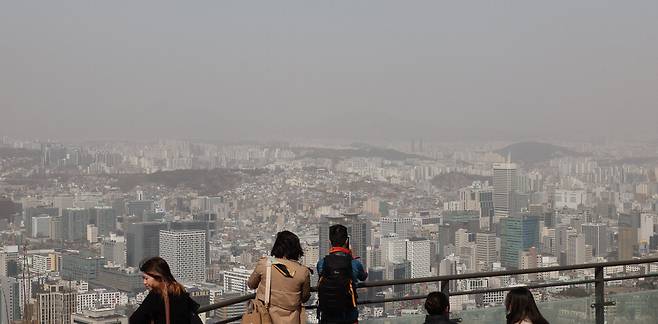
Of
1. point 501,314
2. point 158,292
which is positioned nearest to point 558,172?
point 501,314

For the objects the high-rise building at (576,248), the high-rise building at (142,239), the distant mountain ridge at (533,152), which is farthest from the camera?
the distant mountain ridge at (533,152)

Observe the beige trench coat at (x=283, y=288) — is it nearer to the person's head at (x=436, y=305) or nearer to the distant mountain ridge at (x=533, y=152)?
the person's head at (x=436, y=305)

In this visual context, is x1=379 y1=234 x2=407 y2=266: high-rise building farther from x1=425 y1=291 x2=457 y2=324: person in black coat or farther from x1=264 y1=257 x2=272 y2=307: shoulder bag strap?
x1=425 y1=291 x2=457 y2=324: person in black coat

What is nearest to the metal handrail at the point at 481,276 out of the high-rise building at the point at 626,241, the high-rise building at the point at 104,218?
the high-rise building at the point at 626,241

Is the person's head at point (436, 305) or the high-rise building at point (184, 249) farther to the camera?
the high-rise building at point (184, 249)

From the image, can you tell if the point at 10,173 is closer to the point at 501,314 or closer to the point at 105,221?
the point at 105,221

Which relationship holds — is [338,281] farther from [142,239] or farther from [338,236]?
[142,239]

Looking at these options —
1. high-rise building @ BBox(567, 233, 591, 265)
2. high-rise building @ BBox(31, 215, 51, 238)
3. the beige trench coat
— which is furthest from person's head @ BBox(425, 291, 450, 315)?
high-rise building @ BBox(31, 215, 51, 238)
